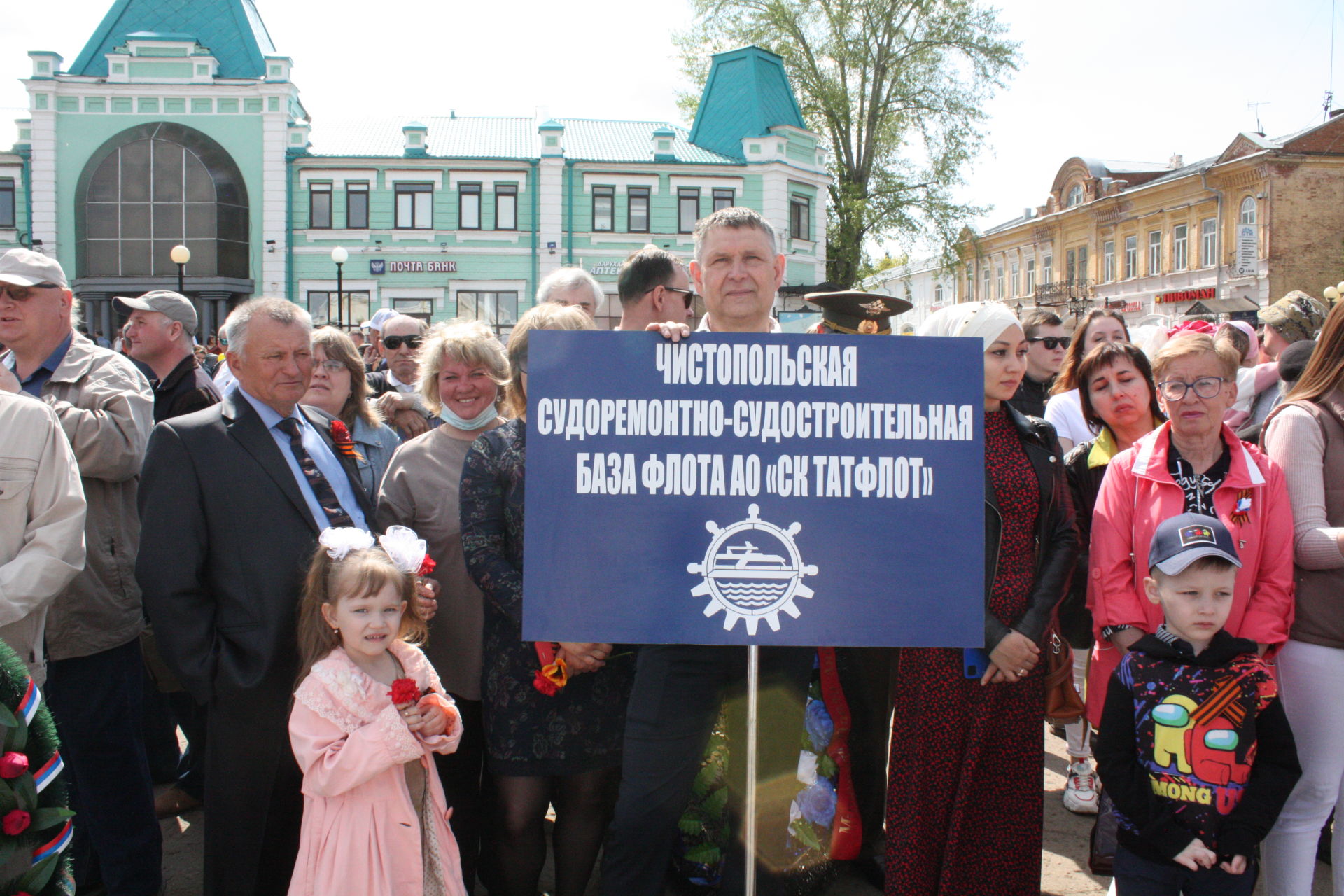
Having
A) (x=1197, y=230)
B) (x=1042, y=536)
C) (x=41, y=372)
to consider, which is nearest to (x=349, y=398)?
(x=41, y=372)

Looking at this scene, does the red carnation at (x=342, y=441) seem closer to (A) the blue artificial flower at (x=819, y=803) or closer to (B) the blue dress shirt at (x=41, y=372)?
(B) the blue dress shirt at (x=41, y=372)

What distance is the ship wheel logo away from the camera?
2266 mm

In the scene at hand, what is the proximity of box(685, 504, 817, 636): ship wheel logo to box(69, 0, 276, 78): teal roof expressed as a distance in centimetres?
3003

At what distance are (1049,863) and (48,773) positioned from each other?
3424mm

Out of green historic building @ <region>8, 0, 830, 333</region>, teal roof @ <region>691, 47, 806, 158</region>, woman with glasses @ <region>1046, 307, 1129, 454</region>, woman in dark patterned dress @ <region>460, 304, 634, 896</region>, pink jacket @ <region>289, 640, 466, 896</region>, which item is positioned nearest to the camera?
pink jacket @ <region>289, 640, 466, 896</region>

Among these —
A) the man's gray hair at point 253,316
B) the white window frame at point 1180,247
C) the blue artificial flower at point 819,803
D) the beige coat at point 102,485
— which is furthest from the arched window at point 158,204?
the white window frame at point 1180,247

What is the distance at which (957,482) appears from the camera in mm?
2324

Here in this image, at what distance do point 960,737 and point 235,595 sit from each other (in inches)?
89.3

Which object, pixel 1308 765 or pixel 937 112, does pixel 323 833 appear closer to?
pixel 1308 765

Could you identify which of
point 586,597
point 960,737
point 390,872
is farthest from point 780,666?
point 390,872

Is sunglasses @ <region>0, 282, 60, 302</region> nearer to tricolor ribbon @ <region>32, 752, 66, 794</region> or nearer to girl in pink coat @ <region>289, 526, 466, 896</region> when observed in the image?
girl in pink coat @ <region>289, 526, 466, 896</region>

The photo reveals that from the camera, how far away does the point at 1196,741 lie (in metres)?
2.49

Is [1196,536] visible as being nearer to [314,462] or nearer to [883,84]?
[314,462]

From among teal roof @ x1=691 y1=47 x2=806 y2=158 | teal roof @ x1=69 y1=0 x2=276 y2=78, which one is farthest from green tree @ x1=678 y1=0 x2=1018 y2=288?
teal roof @ x1=69 y1=0 x2=276 y2=78
